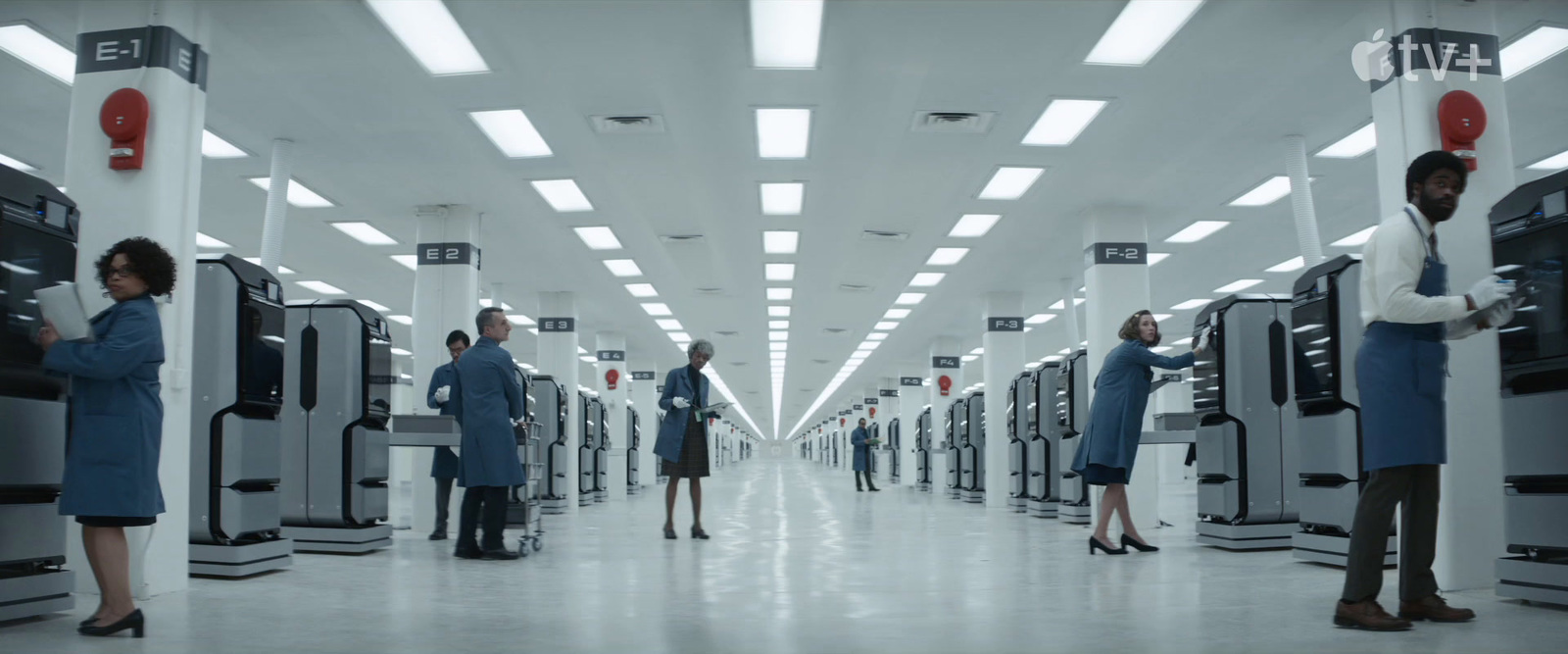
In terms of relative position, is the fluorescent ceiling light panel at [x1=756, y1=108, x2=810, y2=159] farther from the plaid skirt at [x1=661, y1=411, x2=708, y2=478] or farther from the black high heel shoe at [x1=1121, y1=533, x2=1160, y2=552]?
the black high heel shoe at [x1=1121, y1=533, x2=1160, y2=552]

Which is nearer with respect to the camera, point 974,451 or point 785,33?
point 785,33

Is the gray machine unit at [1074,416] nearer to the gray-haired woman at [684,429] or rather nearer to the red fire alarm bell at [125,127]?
the gray-haired woman at [684,429]

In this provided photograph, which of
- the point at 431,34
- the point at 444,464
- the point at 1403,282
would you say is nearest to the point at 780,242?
the point at 444,464

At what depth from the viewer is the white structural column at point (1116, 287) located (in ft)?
36.3

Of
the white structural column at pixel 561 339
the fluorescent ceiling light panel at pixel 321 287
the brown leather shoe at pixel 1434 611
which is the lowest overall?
the brown leather shoe at pixel 1434 611

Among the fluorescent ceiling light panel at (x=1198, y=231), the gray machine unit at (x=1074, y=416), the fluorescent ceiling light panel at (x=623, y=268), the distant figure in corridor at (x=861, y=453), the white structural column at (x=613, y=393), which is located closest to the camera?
the gray machine unit at (x=1074, y=416)

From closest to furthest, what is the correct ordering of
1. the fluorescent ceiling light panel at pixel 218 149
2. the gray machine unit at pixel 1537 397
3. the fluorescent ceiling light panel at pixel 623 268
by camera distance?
the gray machine unit at pixel 1537 397 → the fluorescent ceiling light panel at pixel 218 149 → the fluorescent ceiling light panel at pixel 623 268

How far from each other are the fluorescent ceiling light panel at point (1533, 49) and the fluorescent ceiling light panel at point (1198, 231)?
211 inches

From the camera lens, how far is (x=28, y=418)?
4.48 m

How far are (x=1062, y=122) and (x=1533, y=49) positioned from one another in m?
3.29

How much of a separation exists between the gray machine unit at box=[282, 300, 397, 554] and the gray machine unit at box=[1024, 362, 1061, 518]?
816 cm

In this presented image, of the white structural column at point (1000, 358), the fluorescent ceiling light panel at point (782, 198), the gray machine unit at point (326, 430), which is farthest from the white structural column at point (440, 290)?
the white structural column at point (1000, 358)

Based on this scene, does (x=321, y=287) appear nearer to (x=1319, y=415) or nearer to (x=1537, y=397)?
(x=1319, y=415)

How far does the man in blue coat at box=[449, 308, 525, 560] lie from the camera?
6.91 m
